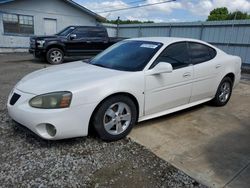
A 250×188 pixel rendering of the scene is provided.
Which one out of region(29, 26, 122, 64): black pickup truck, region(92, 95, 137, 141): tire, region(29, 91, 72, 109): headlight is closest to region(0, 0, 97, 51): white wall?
region(29, 26, 122, 64): black pickup truck

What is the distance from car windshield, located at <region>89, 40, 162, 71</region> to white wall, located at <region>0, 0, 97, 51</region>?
1367 cm

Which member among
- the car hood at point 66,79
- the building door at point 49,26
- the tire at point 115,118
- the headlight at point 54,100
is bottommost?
the tire at point 115,118

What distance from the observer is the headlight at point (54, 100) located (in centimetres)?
302

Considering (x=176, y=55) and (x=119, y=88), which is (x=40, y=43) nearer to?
(x=176, y=55)

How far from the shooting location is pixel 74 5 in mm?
17547

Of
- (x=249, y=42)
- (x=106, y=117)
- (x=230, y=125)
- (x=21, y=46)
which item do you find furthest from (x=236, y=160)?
(x=21, y=46)

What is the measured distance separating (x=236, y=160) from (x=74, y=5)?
55.4ft

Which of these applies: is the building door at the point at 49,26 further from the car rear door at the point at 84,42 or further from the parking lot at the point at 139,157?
the parking lot at the point at 139,157

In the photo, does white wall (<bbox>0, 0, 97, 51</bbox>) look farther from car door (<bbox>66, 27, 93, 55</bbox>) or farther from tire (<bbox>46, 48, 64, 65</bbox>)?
tire (<bbox>46, 48, 64, 65</bbox>)

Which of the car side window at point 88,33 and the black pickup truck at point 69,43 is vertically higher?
the car side window at point 88,33

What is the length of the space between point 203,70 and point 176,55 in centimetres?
67

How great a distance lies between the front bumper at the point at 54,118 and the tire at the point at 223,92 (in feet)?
9.92

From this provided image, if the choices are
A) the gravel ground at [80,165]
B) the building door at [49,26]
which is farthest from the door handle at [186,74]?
the building door at [49,26]

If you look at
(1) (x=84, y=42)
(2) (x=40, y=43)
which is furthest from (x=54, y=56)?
(1) (x=84, y=42)
